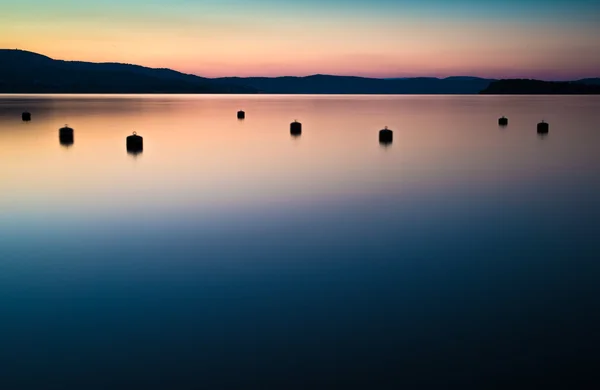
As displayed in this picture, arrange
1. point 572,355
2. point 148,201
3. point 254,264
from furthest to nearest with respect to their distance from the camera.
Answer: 1. point 148,201
2. point 254,264
3. point 572,355

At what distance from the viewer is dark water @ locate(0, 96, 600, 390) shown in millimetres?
6559

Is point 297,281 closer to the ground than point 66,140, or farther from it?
closer to the ground

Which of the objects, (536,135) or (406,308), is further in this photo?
(536,135)

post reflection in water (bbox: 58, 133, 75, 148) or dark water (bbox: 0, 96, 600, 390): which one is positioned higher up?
post reflection in water (bbox: 58, 133, 75, 148)

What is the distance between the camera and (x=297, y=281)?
989cm

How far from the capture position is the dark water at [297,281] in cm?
656

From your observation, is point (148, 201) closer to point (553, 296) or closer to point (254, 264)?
point (254, 264)

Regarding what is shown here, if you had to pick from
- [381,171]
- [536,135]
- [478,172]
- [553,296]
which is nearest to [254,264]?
[553,296]

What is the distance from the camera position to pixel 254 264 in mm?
10969

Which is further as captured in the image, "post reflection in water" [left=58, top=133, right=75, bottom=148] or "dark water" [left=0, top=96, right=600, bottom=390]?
"post reflection in water" [left=58, top=133, right=75, bottom=148]

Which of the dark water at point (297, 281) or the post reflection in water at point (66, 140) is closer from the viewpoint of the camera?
the dark water at point (297, 281)

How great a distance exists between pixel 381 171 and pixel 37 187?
1335 centimetres

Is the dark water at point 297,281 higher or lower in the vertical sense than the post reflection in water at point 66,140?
lower

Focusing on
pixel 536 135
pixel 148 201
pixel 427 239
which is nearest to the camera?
pixel 427 239
